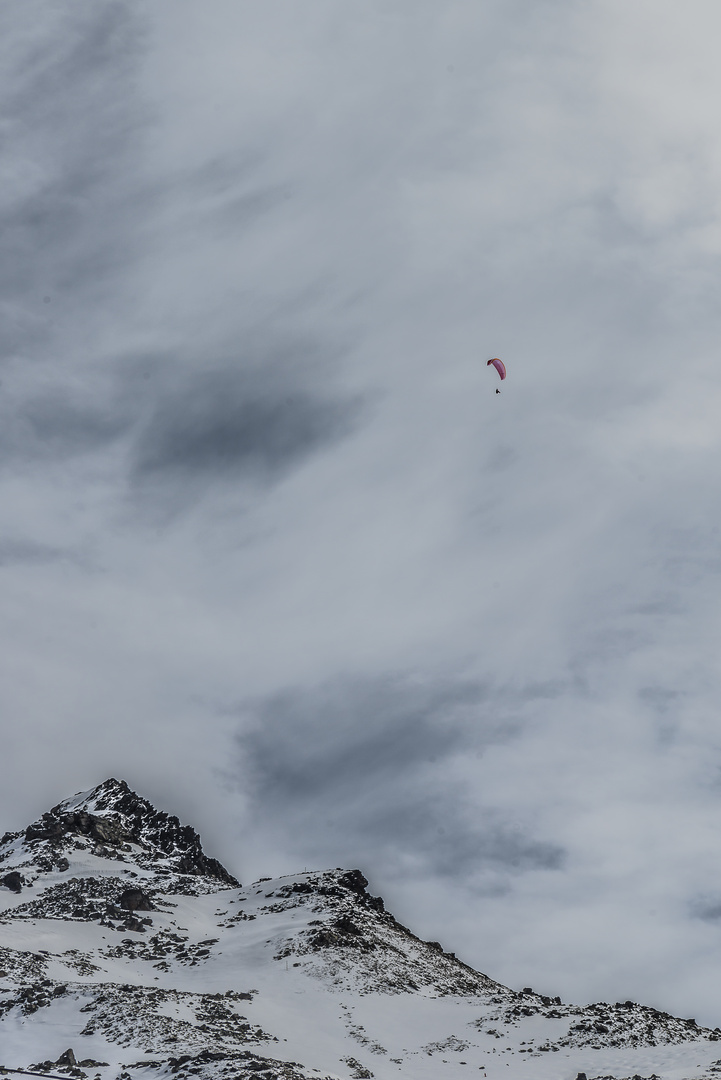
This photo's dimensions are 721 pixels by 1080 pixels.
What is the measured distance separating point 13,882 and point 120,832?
31.2 meters

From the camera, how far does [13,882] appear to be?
107 metres

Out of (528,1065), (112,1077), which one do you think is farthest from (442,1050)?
(112,1077)

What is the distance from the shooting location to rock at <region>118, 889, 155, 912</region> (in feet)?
346

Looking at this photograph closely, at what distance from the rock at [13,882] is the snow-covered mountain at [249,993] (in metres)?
0.17

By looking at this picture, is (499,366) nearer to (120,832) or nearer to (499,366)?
(499,366)

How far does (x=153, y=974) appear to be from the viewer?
8494cm

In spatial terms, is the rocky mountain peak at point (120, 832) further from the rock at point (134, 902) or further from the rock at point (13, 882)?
the rock at point (134, 902)

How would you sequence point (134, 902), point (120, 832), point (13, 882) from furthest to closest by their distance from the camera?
point (120, 832) < point (13, 882) < point (134, 902)

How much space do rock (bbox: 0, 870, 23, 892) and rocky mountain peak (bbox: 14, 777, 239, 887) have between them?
24.8 ft

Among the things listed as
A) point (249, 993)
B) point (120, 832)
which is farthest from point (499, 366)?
point (120, 832)

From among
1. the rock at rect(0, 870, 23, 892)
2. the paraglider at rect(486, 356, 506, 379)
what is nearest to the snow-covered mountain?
the rock at rect(0, 870, 23, 892)

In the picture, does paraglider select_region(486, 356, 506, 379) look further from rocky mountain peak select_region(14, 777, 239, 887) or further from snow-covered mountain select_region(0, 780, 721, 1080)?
rocky mountain peak select_region(14, 777, 239, 887)

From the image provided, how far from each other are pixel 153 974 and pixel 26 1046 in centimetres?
3236

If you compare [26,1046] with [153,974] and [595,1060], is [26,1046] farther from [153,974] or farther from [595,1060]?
[595,1060]
